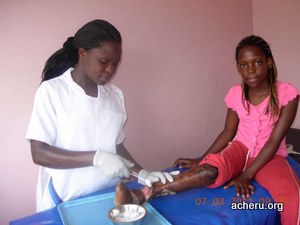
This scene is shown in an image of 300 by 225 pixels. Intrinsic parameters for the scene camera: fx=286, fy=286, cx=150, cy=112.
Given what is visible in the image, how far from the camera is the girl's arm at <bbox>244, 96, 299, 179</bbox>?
1.41 metres

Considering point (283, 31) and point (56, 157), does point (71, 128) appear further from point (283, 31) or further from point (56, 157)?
point (283, 31)

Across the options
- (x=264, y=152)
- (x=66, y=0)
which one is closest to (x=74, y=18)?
(x=66, y=0)

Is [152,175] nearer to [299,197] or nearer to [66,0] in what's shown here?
[299,197]

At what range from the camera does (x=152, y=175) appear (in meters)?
1.31

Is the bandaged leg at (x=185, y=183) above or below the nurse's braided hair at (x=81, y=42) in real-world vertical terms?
below

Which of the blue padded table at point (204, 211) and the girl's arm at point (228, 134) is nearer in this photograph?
the blue padded table at point (204, 211)

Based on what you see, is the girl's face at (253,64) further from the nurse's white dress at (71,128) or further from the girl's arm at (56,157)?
the girl's arm at (56,157)

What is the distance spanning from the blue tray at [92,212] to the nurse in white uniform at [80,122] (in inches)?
2.9

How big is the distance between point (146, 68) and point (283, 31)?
3.94 ft

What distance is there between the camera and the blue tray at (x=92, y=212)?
42.1 inches

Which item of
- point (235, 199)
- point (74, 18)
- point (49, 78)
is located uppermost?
→ point (74, 18)

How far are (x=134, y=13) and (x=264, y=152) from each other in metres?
1.09

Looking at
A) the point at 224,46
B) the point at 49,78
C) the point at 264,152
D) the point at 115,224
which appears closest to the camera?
the point at 115,224

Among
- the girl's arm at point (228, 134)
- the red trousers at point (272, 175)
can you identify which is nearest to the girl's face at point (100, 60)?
the red trousers at point (272, 175)
